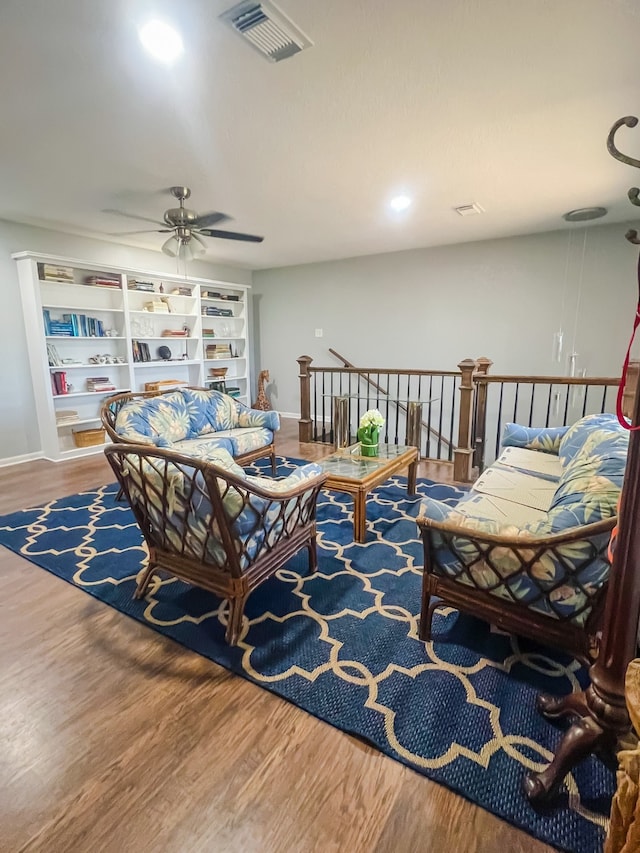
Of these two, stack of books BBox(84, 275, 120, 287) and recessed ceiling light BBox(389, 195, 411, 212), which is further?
stack of books BBox(84, 275, 120, 287)

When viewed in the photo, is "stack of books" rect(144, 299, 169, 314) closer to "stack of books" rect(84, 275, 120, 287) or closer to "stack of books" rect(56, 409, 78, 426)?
"stack of books" rect(84, 275, 120, 287)

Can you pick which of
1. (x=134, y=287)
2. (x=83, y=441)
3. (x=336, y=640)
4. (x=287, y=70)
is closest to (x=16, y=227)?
(x=134, y=287)

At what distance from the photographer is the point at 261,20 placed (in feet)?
5.03

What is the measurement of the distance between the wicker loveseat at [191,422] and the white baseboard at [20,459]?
1.68 m

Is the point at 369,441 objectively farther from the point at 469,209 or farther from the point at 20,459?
the point at 20,459

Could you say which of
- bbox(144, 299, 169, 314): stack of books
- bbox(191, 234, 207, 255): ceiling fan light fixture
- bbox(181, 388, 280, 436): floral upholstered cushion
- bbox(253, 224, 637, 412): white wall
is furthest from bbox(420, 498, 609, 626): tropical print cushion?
bbox(144, 299, 169, 314): stack of books

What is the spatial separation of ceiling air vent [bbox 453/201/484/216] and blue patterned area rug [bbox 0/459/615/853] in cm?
290

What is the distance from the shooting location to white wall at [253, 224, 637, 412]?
179 inches

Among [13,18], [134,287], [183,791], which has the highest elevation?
[13,18]

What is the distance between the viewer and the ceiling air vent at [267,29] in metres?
1.49

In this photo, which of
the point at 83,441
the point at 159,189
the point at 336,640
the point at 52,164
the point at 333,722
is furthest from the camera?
the point at 83,441

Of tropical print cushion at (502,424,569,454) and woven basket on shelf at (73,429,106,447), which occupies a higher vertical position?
tropical print cushion at (502,424,569,454)

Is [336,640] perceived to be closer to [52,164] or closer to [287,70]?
[287,70]

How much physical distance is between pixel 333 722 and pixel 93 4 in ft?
8.56
